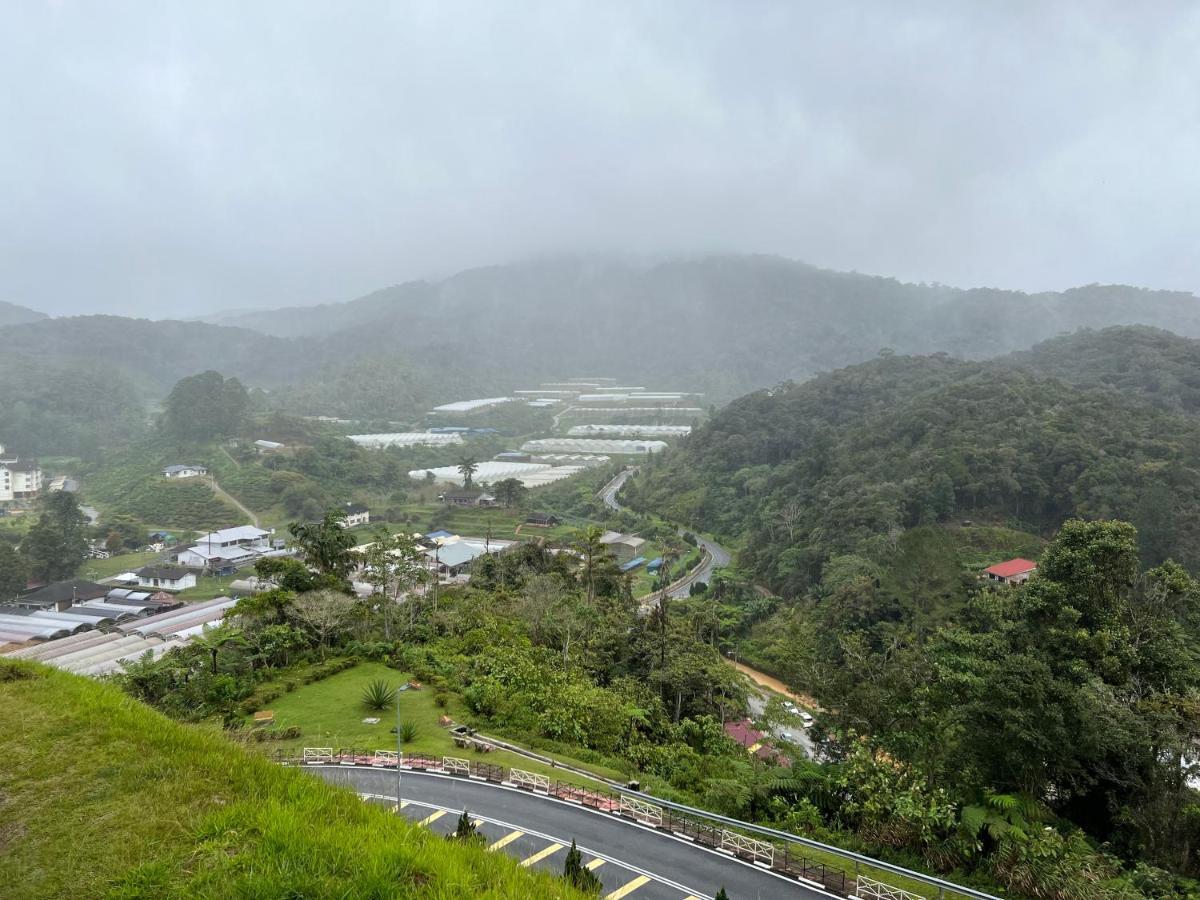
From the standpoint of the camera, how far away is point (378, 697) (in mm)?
19219

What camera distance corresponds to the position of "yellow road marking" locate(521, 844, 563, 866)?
1134 centimetres

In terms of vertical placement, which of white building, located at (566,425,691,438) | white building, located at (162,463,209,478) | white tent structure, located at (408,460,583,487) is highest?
white building, located at (162,463,209,478)

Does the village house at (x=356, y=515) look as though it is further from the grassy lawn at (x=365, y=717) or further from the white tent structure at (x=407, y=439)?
the grassy lawn at (x=365, y=717)

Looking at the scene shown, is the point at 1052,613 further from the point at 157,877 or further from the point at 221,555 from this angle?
the point at 221,555

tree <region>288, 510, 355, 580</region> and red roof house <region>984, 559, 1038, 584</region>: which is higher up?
tree <region>288, 510, 355, 580</region>

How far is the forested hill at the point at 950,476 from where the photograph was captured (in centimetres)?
3759

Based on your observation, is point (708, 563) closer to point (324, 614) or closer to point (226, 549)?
point (324, 614)

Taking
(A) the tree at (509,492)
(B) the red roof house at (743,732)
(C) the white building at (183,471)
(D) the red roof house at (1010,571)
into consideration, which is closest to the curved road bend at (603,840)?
(B) the red roof house at (743,732)

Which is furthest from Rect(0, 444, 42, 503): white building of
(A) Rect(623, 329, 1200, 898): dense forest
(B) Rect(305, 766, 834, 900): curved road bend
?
(B) Rect(305, 766, 834, 900): curved road bend

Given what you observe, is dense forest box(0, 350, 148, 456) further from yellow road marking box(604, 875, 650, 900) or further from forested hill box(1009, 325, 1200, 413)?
forested hill box(1009, 325, 1200, 413)

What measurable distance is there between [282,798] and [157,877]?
1.10 m

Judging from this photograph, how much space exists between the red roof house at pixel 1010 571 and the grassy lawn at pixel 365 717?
1037 inches

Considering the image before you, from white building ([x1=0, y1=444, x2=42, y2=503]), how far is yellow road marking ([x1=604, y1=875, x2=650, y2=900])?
85340mm

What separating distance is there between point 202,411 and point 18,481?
1979cm
